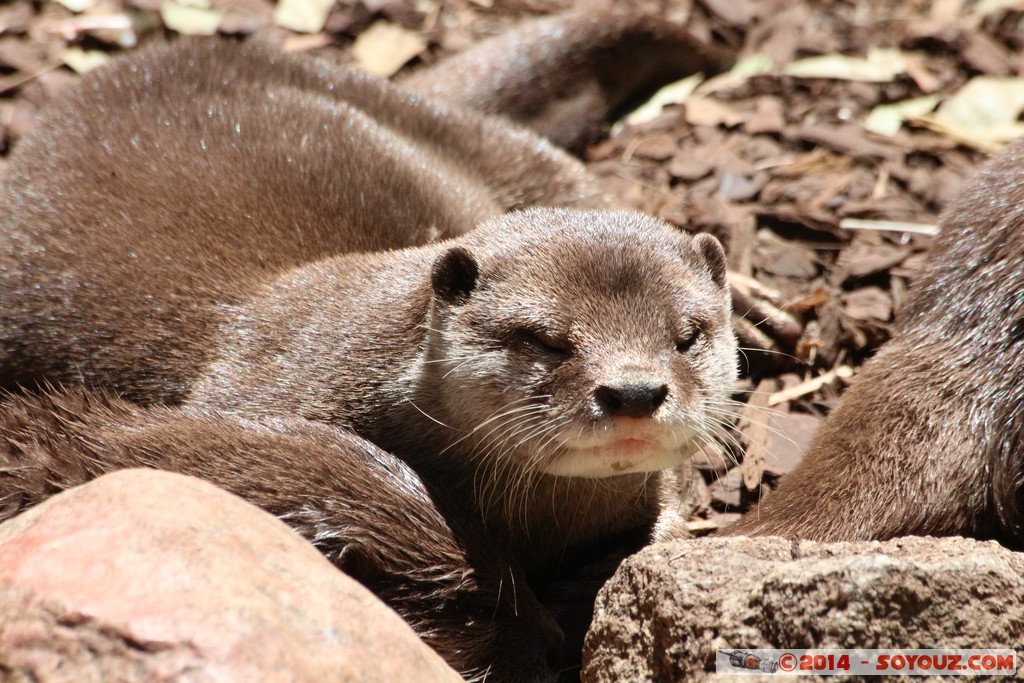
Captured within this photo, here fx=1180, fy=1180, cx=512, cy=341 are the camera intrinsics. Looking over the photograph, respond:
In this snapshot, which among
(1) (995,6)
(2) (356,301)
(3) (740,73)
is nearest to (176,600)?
(2) (356,301)

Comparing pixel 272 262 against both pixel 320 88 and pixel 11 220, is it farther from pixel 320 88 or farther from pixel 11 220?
pixel 320 88

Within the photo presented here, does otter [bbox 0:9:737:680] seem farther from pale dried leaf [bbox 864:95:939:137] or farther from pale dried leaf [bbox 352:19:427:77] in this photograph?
pale dried leaf [bbox 864:95:939:137]

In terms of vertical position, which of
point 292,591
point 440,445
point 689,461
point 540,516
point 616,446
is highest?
point 292,591

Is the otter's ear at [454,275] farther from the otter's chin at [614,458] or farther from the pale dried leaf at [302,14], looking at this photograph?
the pale dried leaf at [302,14]

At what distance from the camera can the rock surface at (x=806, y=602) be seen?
2.22m

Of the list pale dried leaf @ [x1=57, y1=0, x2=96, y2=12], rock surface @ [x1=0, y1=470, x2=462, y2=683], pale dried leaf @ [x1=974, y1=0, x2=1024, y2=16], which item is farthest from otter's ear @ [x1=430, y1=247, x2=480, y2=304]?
pale dried leaf @ [x1=974, y1=0, x2=1024, y2=16]

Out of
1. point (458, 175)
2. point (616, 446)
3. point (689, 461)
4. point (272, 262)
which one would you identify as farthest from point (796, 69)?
point (616, 446)

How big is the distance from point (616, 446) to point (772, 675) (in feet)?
2.02

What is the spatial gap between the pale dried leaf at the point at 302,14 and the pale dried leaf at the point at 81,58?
788 mm

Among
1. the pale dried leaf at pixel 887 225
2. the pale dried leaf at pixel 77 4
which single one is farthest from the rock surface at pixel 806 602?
the pale dried leaf at pixel 77 4

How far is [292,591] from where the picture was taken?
2.14m

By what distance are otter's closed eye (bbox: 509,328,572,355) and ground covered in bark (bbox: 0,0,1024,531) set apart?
106 cm

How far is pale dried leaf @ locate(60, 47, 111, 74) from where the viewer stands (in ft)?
16.3

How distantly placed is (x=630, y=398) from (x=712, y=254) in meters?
0.70
